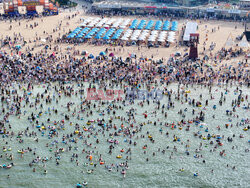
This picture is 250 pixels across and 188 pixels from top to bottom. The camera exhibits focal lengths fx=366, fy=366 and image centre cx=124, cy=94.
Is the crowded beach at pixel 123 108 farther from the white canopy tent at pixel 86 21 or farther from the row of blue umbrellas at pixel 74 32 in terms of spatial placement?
the white canopy tent at pixel 86 21

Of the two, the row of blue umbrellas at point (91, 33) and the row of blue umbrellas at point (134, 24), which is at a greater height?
the row of blue umbrellas at point (134, 24)

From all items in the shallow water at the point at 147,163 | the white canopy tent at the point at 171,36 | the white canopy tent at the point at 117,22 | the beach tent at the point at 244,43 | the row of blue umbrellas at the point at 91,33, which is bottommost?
the shallow water at the point at 147,163

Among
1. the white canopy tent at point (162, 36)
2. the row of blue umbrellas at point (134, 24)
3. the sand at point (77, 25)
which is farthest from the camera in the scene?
the row of blue umbrellas at point (134, 24)

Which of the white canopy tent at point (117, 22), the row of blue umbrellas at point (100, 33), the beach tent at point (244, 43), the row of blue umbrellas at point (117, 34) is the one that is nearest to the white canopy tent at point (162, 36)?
the row of blue umbrellas at point (117, 34)

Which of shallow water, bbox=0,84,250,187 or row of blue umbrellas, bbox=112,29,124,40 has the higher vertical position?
row of blue umbrellas, bbox=112,29,124,40

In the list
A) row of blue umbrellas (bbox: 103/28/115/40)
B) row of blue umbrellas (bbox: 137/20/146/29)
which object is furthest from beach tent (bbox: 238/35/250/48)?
row of blue umbrellas (bbox: 103/28/115/40)

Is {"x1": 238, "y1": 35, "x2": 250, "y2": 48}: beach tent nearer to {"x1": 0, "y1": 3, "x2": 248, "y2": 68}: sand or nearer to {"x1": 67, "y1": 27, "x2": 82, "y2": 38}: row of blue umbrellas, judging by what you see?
{"x1": 0, "y1": 3, "x2": 248, "y2": 68}: sand

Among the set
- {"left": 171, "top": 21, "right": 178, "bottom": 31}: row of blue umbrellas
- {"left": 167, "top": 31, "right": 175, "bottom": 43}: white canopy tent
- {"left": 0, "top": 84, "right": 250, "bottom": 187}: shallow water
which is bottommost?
{"left": 0, "top": 84, "right": 250, "bottom": 187}: shallow water

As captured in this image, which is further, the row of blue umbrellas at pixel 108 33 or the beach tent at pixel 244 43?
the row of blue umbrellas at pixel 108 33

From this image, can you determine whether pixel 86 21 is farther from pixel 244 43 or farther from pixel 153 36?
pixel 244 43

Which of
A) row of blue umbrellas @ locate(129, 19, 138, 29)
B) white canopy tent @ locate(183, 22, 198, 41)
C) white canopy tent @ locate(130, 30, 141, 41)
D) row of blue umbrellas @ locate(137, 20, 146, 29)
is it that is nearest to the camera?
white canopy tent @ locate(183, 22, 198, 41)

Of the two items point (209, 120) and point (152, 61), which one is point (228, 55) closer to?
point (152, 61)

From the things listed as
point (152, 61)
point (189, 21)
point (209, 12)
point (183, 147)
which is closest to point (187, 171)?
point (183, 147)
